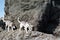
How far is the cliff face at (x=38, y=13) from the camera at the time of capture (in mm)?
15078

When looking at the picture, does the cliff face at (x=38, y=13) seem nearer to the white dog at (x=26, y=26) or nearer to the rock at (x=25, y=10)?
the rock at (x=25, y=10)

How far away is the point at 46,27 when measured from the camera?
15.4 m

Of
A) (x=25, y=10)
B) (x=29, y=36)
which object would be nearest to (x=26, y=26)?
(x=29, y=36)

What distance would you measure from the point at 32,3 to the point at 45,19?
2.22 metres

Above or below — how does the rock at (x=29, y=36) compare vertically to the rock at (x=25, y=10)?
below

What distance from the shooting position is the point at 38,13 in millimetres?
15203

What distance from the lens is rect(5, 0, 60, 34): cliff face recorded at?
1508 centimetres

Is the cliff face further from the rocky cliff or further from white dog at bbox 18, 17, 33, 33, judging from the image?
white dog at bbox 18, 17, 33, 33

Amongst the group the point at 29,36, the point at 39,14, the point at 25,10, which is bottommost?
the point at 29,36

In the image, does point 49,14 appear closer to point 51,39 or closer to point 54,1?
point 54,1

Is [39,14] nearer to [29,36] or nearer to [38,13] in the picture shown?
[38,13]

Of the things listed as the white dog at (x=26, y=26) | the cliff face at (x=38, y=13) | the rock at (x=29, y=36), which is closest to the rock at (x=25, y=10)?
the cliff face at (x=38, y=13)

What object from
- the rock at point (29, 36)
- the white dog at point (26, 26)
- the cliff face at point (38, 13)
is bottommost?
the rock at point (29, 36)

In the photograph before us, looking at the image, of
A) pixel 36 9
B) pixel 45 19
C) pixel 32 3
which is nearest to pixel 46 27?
pixel 45 19
